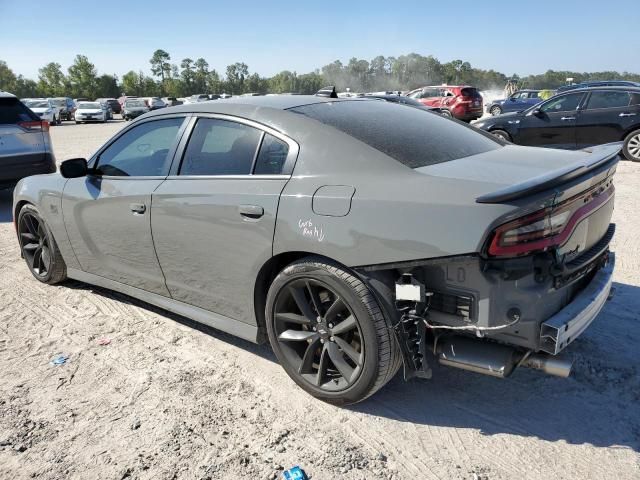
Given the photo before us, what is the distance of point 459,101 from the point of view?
2272cm

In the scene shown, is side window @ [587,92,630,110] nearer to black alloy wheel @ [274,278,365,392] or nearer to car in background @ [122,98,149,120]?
black alloy wheel @ [274,278,365,392]

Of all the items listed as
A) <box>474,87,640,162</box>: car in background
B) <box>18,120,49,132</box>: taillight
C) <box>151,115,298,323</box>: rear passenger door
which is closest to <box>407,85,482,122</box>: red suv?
<box>474,87,640,162</box>: car in background

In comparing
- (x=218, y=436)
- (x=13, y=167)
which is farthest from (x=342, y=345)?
(x=13, y=167)

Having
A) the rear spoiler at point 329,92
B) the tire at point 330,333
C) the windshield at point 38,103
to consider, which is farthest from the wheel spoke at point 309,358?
the windshield at point 38,103

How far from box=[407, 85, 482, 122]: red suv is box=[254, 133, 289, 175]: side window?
67.7ft

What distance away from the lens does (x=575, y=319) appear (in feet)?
7.84

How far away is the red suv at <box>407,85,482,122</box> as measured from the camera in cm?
2264

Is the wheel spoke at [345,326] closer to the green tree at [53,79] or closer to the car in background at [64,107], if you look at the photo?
the car in background at [64,107]

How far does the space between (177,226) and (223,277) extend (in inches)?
18.4

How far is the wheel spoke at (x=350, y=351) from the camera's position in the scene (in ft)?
8.63

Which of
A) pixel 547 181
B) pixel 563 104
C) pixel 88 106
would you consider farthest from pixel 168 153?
pixel 88 106

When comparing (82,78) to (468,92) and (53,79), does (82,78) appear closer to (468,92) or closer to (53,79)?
(53,79)

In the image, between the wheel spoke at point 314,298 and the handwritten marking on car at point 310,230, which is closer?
the handwritten marking on car at point 310,230

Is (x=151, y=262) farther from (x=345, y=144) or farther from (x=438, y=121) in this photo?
(x=438, y=121)
